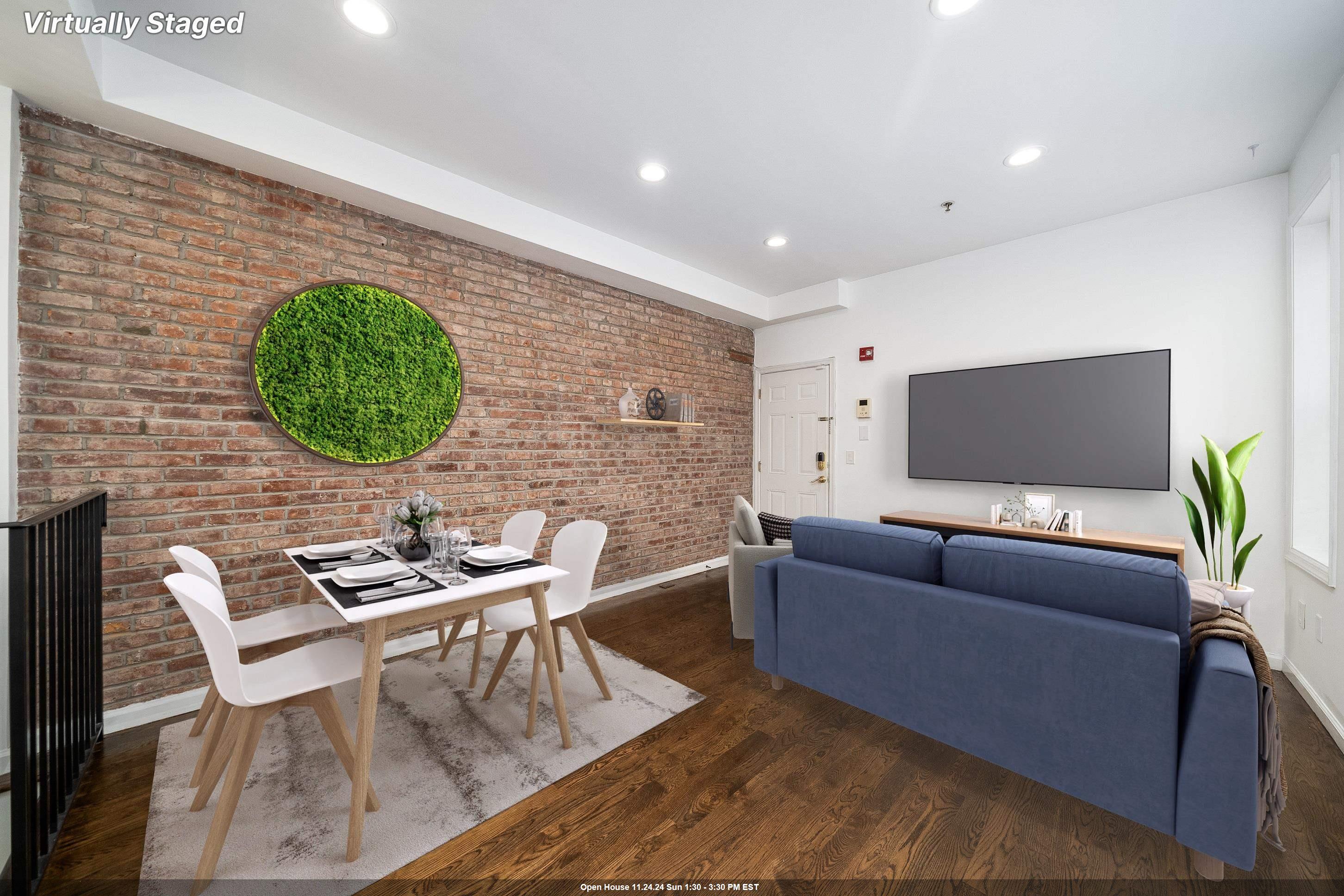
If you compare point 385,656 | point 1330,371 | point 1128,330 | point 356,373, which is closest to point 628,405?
point 356,373

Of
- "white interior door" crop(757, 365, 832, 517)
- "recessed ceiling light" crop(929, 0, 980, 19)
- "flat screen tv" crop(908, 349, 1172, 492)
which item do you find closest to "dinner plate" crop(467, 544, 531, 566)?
"recessed ceiling light" crop(929, 0, 980, 19)

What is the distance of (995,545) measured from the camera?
1912mm

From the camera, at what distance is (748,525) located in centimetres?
305

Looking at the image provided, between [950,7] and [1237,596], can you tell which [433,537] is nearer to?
[950,7]

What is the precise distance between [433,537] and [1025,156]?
11.8 ft

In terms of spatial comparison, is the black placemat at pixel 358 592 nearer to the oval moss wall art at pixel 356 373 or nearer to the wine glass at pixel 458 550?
the wine glass at pixel 458 550

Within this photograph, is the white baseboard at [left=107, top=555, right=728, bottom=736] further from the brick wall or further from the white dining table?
the white dining table

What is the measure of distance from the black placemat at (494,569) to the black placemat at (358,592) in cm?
14

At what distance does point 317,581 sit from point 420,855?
40.3 inches

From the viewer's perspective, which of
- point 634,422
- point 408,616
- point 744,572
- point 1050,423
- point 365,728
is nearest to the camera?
point 365,728

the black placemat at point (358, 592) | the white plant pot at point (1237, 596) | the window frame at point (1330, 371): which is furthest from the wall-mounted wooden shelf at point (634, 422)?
the window frame at point (1330, 371)

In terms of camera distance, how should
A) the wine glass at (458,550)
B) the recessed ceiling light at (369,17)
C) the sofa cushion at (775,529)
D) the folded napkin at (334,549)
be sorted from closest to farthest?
the recessed ceiling light at (369,17) → the wine glass at (458,550) → the folded napkin at (334,549) → the sofa cushion at (775,529)

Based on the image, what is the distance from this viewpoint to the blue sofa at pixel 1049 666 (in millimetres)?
1415

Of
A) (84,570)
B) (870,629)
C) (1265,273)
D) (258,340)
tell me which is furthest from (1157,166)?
(84,570)
